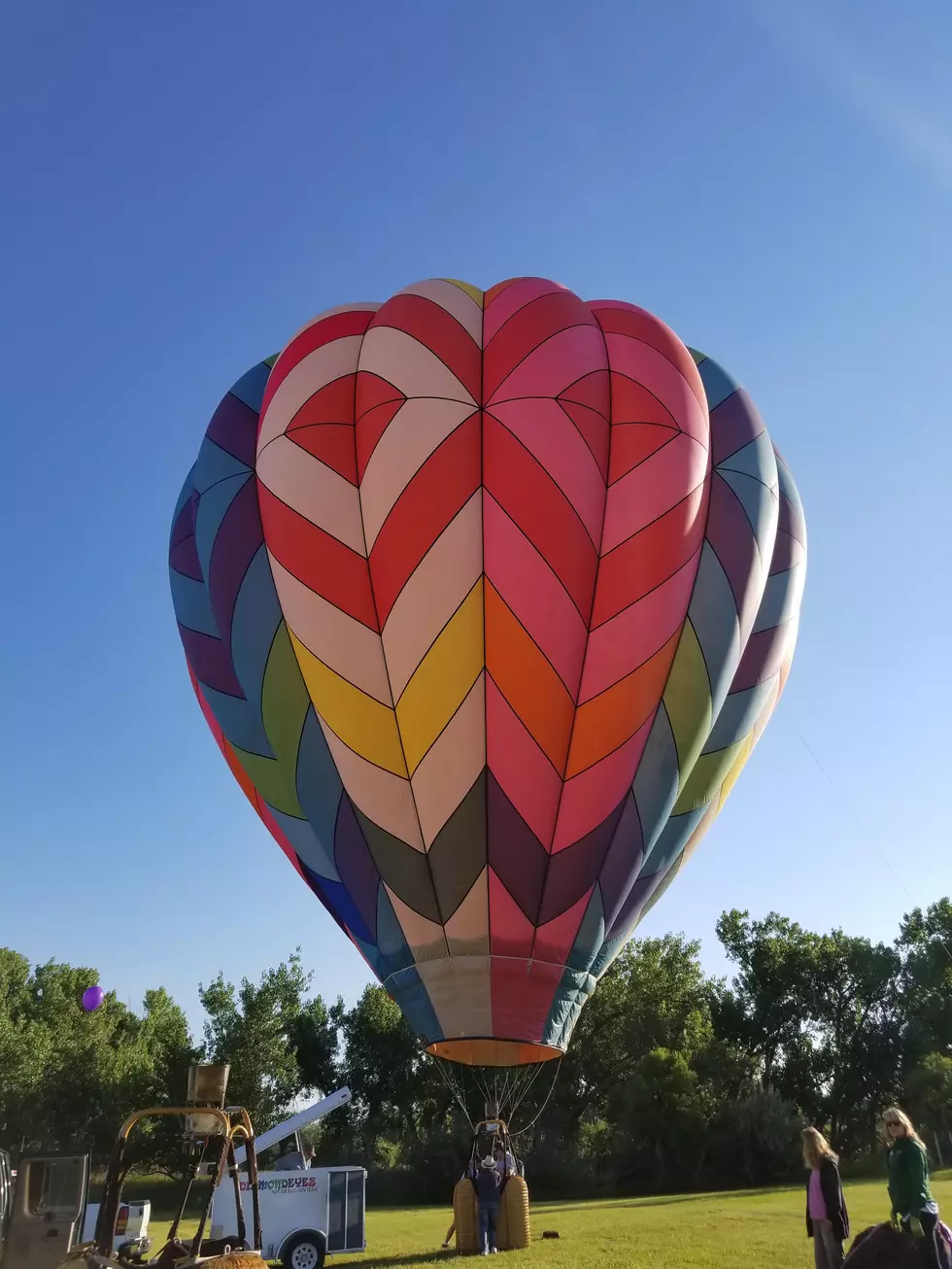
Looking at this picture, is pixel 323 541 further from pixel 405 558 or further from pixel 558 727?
pixel 558 727

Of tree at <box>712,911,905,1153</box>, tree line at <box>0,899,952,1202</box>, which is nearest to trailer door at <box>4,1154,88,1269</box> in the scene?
tree line at <box>0,899,952,1202</box>

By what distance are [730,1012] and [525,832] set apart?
31.3 meters

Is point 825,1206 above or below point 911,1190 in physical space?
below

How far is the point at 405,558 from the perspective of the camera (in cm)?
856

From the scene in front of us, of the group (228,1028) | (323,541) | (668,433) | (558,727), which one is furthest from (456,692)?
(228,1028)

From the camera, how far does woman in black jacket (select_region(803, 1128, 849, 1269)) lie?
17.5 feet

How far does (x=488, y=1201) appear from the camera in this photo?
920cm

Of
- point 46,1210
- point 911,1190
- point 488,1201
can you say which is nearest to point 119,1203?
point 46,1210

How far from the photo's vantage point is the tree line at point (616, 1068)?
82.0 ft

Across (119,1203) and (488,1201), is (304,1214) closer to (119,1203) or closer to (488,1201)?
(488,1201)

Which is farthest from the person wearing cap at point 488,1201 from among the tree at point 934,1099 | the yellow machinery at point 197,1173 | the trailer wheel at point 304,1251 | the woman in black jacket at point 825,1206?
the tree at point 934,1099

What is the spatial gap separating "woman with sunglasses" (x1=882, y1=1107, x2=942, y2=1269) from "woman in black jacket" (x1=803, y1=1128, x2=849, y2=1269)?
2.09ft

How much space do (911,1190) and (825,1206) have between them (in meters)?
1.06

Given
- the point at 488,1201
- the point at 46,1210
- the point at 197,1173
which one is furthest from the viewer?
the point at 488,1201
